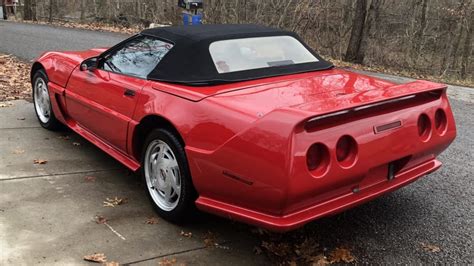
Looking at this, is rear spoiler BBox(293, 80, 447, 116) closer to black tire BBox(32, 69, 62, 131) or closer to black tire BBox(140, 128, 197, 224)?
black tire BBox(140, 128, 197, 224)

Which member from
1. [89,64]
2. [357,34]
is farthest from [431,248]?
[357,34]

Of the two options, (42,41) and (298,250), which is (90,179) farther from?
(42,41)

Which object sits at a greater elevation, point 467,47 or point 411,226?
point 467,47

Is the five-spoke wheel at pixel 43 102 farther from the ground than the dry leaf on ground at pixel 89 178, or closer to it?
farther from the ground

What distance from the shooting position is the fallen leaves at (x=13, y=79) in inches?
286

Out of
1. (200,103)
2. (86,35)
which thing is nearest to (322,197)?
(200,103)

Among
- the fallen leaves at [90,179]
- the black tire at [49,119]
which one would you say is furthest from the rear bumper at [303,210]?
the black tire at [49,119]

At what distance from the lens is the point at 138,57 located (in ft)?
13.9

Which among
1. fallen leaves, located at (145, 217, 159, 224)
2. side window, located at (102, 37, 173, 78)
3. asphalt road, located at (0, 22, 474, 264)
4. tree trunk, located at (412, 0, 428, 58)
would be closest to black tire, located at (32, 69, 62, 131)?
side window, located at (102, 37, 173, 78)

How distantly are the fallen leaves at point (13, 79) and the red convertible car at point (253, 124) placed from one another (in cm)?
308

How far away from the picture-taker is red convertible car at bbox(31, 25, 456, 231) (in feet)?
9.07

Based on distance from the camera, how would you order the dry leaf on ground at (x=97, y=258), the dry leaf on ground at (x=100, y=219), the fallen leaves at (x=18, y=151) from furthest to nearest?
the fallen leaves at (x=18, y=151)
the dry leaf on ground at (x=100, y=219)
the dry leaf on ground at (x=97, y=258)

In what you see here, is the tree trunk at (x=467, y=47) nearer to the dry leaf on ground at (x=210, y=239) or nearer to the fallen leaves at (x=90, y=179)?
the fallen leaves at (x=90, y=179)

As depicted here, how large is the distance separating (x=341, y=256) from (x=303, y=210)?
0.61 meters
